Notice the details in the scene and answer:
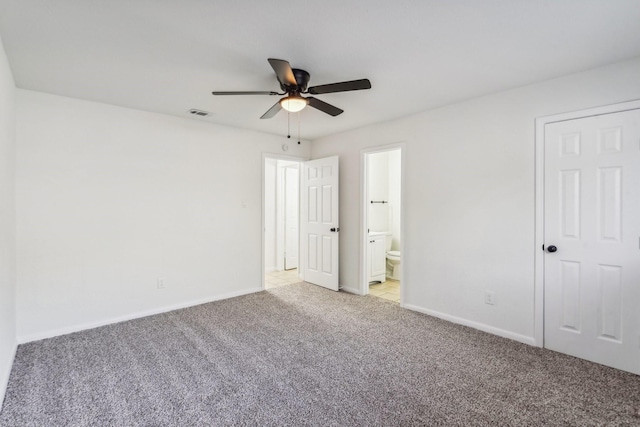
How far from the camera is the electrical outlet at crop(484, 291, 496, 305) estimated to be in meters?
3.11

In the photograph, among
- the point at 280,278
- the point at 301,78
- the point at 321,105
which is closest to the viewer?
the point at 301,78

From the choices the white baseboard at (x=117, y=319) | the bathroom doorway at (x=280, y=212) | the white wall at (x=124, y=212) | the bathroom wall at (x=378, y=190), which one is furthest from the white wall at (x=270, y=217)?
the bathroom wall at (x=378, y=190)

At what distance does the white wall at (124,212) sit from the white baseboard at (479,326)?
7.81 ft

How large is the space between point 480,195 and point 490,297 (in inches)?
41.4

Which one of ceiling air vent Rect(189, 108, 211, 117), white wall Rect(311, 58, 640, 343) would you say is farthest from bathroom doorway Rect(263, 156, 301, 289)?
white wall Rect(311, 58, 640, 343)

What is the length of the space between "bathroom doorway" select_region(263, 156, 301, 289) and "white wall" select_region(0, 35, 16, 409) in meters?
3.73

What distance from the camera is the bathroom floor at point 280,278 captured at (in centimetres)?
505

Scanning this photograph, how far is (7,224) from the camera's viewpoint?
2.42 metres

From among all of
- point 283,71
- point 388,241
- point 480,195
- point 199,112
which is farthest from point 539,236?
point 199,112

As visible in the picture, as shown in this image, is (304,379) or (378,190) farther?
(378,190)

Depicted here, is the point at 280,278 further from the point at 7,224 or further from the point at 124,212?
the point at 7,224

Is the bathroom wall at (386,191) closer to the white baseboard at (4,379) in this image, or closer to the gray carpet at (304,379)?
the gray carpet at (304,379)

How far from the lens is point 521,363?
252 centimetres

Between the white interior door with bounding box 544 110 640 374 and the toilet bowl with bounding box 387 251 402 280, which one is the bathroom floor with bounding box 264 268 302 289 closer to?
the toilet bowl with bounding box 387 251 402 280
